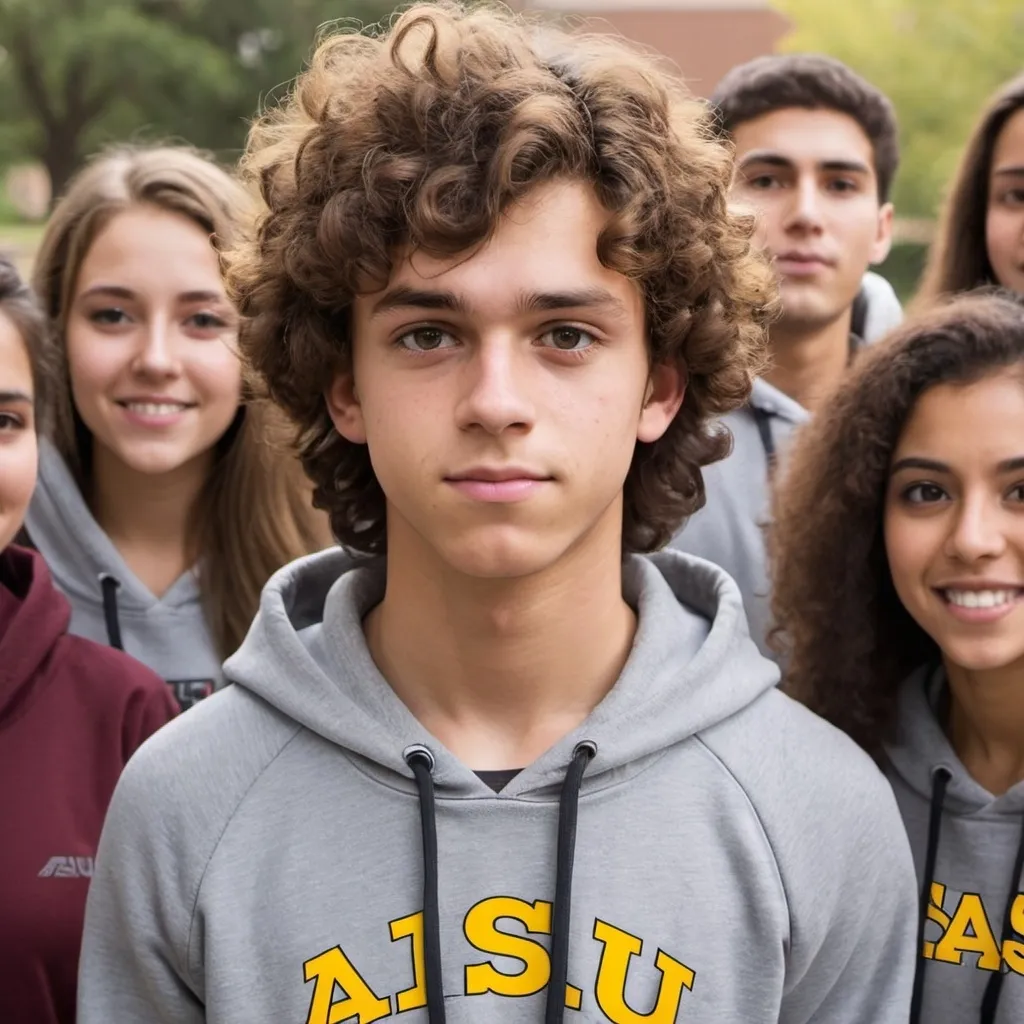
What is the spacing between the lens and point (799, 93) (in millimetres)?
4293

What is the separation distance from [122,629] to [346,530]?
1105 mm

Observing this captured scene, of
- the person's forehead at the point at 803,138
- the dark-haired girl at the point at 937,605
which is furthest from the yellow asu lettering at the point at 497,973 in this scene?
the person's forehead at the point at 803,138

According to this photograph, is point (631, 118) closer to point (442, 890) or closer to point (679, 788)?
point (679, 788)

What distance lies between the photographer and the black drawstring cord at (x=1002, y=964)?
2.67m

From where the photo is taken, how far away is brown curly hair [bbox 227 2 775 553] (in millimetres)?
2334

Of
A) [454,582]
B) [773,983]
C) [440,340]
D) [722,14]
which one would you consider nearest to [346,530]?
[454,582]

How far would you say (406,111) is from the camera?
7.89 feet

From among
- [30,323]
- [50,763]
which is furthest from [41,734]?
[30,323]

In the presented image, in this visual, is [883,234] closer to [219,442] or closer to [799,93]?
[799,93]

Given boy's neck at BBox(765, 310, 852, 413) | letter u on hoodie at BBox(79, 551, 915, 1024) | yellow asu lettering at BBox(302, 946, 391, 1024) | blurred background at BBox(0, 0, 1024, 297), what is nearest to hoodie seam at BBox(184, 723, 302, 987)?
letter u on hoodie at BBox(79, 551, 915, 1024)

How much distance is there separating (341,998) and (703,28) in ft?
141

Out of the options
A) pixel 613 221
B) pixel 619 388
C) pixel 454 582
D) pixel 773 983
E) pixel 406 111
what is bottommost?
pixel 773 983

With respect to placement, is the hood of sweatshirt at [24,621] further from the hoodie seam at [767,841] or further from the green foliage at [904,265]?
the green foliage at [904,265]

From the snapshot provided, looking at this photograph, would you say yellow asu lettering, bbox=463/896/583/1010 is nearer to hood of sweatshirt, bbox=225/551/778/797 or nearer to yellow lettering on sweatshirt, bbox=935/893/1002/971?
hood of sweatshirt, bbox=225/551/778/797
